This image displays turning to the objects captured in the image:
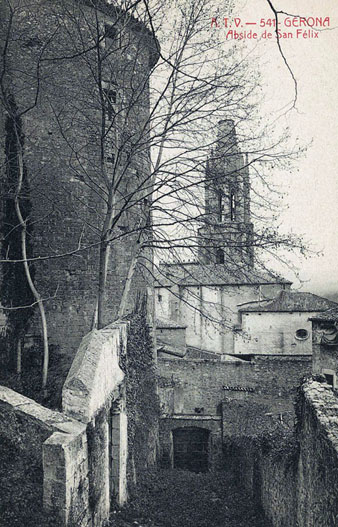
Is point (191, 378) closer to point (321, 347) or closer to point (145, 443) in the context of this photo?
point (321, 347)

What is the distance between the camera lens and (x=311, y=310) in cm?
2906

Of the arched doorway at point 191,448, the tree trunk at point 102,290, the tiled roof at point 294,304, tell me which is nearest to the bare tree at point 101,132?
the tree trunk at point 102,290

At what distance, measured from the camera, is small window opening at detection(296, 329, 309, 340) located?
2897 cm

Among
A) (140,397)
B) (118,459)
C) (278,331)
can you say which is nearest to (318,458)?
(118,459)

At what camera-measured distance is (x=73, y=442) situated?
4988 mm

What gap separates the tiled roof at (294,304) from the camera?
29.2 meters

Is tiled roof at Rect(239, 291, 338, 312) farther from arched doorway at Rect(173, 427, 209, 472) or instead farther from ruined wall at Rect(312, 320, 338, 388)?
arched doorway at Rect(173, 427, 209, 472)

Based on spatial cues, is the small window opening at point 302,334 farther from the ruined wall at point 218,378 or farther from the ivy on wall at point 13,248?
the ivy on wall at point 13,248

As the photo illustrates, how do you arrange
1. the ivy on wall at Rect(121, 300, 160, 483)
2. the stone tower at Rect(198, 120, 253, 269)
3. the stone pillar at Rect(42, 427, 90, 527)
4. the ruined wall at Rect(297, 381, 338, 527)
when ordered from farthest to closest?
the stone tower at Rect(198, 120, 253, 269) → the ivy on wall at Rect(121, 300, 160, 483) → the stone pillar at Rect(42, 427, 90, 527) → the ruined wall at Rect(297, 381, 338, 527)

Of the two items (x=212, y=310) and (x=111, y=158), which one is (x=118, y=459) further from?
(x=212, y=310)

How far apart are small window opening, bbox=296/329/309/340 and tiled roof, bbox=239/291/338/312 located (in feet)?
5.07

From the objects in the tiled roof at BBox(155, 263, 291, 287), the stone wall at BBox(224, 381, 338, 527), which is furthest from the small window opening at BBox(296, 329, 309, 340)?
the stone wall at BBox(224, 381, 338, 527)

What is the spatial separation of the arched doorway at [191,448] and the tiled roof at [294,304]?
53.0 feet

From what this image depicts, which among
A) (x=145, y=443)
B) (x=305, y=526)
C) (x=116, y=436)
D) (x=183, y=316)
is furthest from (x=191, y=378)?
(x=183, y=316)
